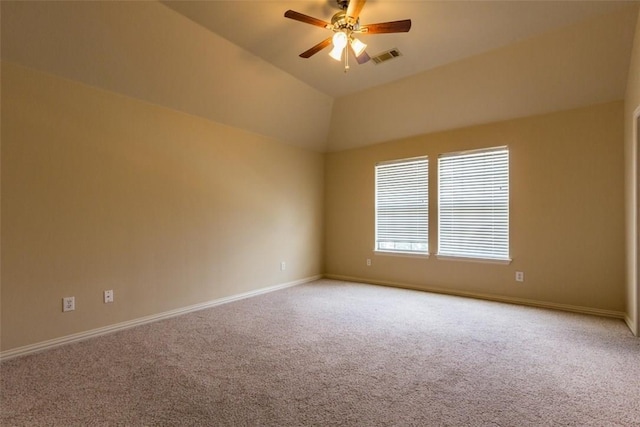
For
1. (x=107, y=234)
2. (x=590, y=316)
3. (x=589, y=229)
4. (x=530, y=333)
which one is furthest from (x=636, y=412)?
(x=107, y=234)

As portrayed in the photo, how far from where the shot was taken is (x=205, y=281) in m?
4.07

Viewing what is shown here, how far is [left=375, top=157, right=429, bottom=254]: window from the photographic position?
4.99m

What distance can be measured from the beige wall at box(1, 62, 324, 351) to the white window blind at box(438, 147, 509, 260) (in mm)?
2722

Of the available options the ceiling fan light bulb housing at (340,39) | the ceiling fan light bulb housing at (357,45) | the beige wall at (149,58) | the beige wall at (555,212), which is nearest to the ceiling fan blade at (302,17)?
the ceiling fan light bulb housing at (340,39)

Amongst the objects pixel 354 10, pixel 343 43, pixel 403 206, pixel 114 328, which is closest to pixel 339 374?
pixel 114 328

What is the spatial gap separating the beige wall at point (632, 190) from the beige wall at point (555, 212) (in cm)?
19

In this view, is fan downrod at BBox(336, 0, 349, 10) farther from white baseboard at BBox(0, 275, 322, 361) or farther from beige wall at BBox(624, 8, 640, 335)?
white baseboard at BBox(0, 275, 322, 361)

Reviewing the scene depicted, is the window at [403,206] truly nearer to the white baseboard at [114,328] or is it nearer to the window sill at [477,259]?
the window sill at [477,259]

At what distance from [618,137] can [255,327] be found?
4639 millimetres

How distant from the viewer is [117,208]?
3.25 metres

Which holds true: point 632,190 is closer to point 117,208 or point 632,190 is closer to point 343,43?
point 343,43

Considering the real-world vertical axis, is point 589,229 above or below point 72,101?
below

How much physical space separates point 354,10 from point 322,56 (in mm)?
1230

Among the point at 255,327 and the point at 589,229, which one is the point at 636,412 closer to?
the point at 589,229
